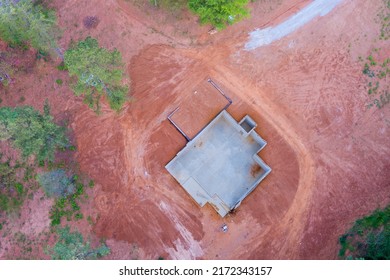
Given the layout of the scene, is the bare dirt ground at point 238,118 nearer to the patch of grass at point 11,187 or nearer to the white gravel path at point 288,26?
the white gravel path at point 288,26

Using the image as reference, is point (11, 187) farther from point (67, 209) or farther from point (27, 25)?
point (27, 25)

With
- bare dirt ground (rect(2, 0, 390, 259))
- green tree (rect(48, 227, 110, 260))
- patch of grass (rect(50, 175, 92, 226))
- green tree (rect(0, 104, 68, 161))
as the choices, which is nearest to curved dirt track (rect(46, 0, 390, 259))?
bare dirt ground (rect(2, 0, 390, 259))

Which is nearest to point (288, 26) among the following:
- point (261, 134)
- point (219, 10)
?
point (219, 10)

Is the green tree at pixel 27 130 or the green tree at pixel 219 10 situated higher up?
the green tree at pixel 27 130

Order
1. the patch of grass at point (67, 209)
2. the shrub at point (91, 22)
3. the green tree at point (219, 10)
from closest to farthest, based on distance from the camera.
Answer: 1. the green tree at point (219, 10)
2. the patch of grass at point (67, 209)
3. the shrub at point (91, 22)

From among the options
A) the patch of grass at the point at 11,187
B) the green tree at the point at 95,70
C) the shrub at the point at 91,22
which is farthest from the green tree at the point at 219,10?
Answer: the patch of grass at the point at 11,187

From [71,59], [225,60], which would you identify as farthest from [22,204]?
[225,60]
